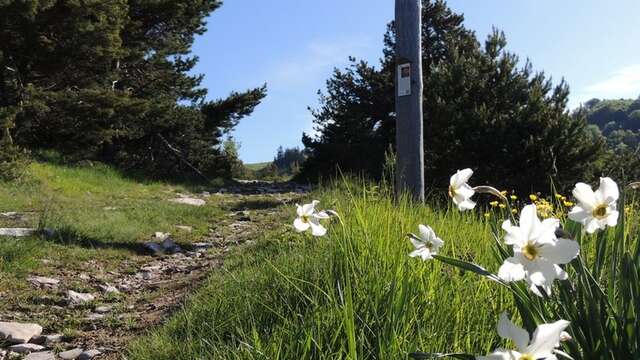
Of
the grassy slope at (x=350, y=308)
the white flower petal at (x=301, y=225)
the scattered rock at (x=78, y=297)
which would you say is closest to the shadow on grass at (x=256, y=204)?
the scattered rock at (x=78, y=297)

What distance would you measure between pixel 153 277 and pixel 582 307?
4.55 meters

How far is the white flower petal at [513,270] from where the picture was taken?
1.11 meters

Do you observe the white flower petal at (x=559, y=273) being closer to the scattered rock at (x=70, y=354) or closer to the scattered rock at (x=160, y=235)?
the scattered rock at (x=70, y=354)

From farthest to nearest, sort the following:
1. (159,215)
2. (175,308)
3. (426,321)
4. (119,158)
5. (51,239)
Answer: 1. (119,158)
2. (159,215)
3. (51,239)
4. (175,308)
5. (426,321)

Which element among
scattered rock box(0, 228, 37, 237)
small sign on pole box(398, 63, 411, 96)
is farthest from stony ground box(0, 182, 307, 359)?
small sign on pole box(398, 63, 411, 96)

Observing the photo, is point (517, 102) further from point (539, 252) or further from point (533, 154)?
point (539, 252)

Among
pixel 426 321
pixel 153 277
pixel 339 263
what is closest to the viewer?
pixel 426 321

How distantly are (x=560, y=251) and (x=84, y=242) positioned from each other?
5877mm

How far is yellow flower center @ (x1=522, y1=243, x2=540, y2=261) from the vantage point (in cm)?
112

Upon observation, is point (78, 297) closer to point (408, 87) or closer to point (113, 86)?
point (408, 87)

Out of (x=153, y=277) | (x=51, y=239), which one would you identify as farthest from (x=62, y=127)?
(x=153, y=277)

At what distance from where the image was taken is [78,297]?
4316 mm

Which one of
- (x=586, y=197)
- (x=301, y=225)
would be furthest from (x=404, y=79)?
(x=586, y=197)

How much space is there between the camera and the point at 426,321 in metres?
2.10
